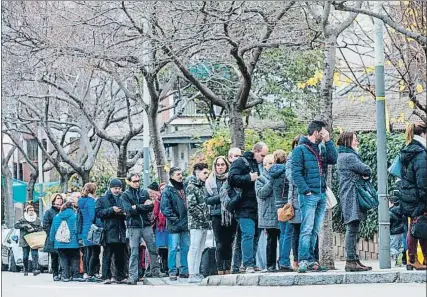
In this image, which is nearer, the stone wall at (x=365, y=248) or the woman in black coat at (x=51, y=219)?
the woman in black coat at (x=51, y=219)

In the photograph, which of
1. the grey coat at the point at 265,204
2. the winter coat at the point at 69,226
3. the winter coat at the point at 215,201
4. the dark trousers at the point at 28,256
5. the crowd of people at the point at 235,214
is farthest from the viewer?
the dark trousers at the point at 28,256

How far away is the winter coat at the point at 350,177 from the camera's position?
14.7m

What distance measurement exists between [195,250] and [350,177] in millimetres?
4209

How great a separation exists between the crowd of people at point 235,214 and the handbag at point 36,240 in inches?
145

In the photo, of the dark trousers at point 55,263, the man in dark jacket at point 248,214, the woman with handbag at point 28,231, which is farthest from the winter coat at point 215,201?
the woman with handbag at point 28,231

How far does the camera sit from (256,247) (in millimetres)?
17531

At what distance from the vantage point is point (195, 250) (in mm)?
18250

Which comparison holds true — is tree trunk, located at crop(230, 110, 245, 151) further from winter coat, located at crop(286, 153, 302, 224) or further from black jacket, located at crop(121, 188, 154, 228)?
winter coat, located at crop(286, 153, 302, 224)

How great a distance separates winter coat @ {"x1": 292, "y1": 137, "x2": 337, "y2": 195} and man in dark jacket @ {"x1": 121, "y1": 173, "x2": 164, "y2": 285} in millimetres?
4783

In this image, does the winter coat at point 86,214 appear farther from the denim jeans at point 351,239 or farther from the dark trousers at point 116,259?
the denim jeans at point 351,239

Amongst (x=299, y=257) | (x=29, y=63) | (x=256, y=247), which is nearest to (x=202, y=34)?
(x=256, y=247)

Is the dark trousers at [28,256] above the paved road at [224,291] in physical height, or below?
above

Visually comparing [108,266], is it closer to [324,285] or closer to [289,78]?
[324,285]

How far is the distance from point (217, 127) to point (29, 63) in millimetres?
9435
